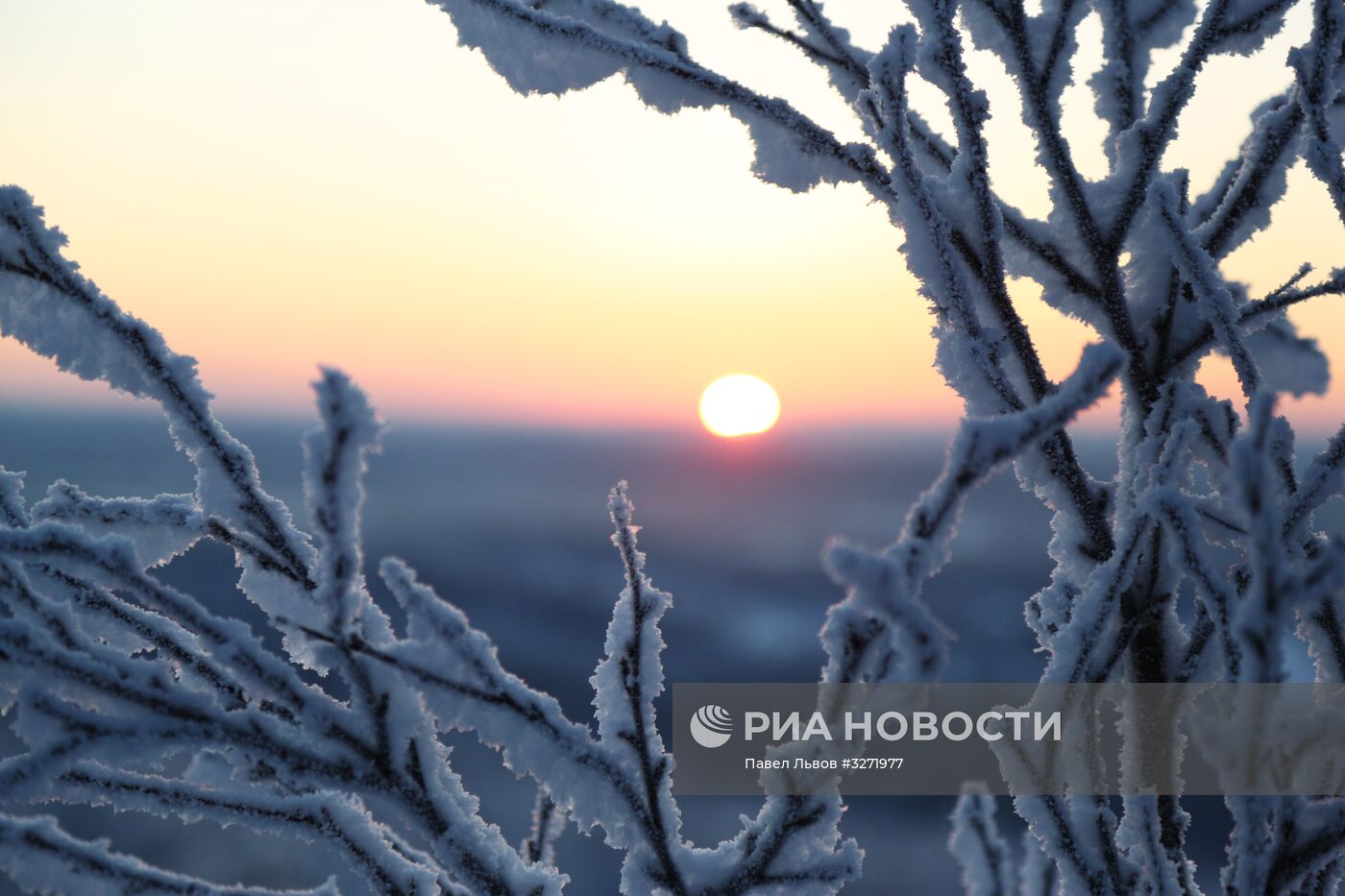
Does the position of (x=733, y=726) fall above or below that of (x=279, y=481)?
below

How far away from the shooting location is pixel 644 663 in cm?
118

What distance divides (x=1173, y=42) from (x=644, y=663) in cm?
151

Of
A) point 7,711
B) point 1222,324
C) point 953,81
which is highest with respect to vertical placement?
point 953,81

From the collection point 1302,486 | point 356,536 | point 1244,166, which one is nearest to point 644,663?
point 356,536

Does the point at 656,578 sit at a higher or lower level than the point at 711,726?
higher

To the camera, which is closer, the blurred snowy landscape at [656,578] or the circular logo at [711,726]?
the circular logo at [711,726]

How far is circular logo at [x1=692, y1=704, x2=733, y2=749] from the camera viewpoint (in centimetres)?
162

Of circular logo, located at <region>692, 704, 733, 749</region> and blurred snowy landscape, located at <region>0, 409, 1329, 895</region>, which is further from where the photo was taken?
blurred snowy landscape, located at <region>0, 409, 1329, 895</region>

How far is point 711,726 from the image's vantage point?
1.64m

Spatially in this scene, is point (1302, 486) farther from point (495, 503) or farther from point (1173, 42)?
point (495, 503)

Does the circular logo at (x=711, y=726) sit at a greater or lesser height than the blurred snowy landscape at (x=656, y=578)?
lesser

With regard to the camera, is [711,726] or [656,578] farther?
[656,578]

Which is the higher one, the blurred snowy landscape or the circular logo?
the blurred snowy landscape

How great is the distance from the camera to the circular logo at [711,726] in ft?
5.30
